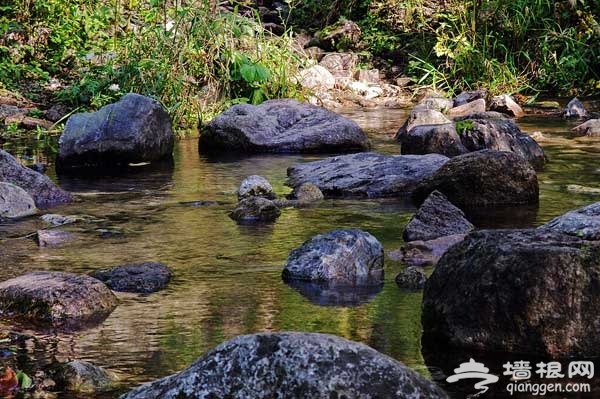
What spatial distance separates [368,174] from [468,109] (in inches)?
199

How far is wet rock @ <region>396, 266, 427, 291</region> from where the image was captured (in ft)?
18.0

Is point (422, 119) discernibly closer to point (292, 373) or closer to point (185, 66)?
point (185, 66)

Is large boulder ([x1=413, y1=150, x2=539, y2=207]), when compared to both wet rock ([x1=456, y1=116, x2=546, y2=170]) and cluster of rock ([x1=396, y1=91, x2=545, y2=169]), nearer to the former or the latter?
cluster of rock ([x1=396, y1=91, x2=545, y2=169])

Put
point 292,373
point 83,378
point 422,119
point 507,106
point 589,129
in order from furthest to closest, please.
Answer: point 507,106
point 589,129
point 422,119
point 83,378
point 292,373

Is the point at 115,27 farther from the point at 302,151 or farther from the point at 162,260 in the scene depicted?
the point at 162,260

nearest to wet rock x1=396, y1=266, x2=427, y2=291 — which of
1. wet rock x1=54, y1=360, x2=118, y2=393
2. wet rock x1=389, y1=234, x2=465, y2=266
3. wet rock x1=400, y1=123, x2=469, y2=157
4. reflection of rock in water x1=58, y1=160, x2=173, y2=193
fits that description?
wet rock x1=389, y1=234, x2=465, y2=266

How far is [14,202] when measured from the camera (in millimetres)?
7617

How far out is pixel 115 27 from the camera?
44.6 feet

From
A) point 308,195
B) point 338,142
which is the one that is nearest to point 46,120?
point 338,142

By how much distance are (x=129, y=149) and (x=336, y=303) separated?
5.08 m

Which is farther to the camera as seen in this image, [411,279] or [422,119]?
[422,119]

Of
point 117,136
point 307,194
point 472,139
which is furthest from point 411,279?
point 117,136

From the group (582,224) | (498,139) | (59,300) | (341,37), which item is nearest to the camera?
(59,300)

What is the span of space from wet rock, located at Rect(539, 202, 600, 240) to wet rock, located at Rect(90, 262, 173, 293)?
1.93 meters
